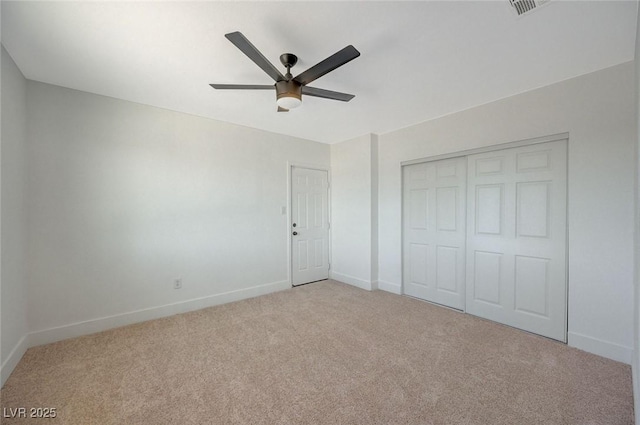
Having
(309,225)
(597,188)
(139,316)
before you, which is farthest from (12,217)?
(597,188)

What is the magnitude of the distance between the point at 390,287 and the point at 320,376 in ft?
7.62

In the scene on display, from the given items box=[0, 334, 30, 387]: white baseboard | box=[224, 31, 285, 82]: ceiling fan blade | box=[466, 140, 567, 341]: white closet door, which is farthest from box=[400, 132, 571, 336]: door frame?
box=[0, 334, 30, 387]: white baseboard

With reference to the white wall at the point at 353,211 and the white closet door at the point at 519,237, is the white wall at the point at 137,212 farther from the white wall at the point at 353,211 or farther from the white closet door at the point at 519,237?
the white closet door at the point at 519,237

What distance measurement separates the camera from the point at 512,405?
170 centimetres

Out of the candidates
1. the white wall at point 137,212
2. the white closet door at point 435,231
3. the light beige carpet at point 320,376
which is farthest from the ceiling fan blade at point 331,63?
the white closet door at point 435,231

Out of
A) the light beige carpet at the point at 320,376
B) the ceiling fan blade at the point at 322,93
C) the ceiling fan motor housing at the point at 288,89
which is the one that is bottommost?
the light beige carpet at the point at 320,376

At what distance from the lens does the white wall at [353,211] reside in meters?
4.13

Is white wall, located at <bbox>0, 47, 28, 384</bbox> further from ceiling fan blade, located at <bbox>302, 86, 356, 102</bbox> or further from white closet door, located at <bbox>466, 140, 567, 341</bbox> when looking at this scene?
white closet door, located at <bbox>466, 140, 567, 341</bbox>

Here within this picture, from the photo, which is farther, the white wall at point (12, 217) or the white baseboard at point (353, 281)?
the white baseboard at point (353, 281)

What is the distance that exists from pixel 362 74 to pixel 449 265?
103 inches

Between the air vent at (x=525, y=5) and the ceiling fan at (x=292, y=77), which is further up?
the air vent at (x=525, y=5)

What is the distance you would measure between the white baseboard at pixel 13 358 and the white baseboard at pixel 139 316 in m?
0.11

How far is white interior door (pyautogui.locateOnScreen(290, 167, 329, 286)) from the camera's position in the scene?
431 centimetres

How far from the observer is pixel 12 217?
209 centimetres
